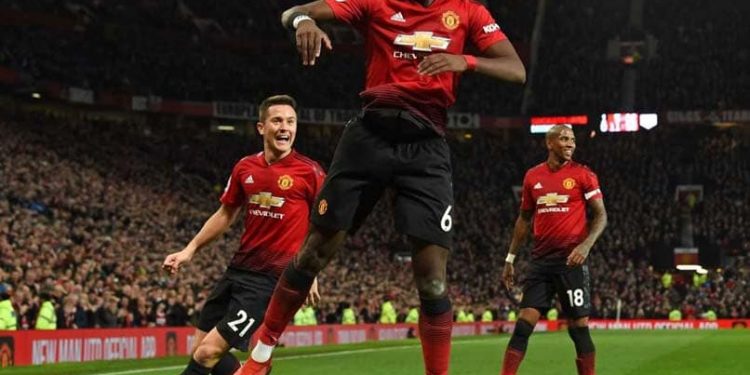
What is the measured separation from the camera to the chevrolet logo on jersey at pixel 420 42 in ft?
21.7

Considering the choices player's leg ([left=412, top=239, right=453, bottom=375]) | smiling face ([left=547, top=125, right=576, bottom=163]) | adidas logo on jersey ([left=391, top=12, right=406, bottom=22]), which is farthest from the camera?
smiling face ([left=547, top=125, right=576, bottom=163])

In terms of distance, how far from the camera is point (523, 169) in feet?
199

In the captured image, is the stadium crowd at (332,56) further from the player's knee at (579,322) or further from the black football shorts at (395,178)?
the black football shorts at (395,178)

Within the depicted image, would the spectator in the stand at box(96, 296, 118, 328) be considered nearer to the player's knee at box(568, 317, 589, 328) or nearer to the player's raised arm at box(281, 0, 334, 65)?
the player's knee at box(568, 317, 589, 328)

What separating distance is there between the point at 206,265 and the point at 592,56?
39.0 metres

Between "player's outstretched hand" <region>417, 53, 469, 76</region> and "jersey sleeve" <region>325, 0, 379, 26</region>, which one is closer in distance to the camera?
"player's outstretched hand" <region>417, 53, 469, 76</region>

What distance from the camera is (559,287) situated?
11.3 metres

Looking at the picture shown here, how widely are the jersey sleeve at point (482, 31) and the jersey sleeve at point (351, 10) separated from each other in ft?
2.17

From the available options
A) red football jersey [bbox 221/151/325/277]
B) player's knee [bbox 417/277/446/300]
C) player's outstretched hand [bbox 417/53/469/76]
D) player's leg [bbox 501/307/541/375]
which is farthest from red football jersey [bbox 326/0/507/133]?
player's leg [bbox 501/307/541/375]

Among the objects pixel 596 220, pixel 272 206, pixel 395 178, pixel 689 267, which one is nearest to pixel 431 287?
pixel 395 178

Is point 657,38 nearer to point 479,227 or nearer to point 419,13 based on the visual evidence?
point 479,227

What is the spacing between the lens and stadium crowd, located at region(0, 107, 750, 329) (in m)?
27.4

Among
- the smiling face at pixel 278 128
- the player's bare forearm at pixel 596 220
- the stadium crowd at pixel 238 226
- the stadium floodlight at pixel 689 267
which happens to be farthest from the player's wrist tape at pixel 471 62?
the stadium floodlight at pixel 689 267

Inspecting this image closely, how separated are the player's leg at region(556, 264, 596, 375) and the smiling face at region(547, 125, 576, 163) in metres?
1.17
